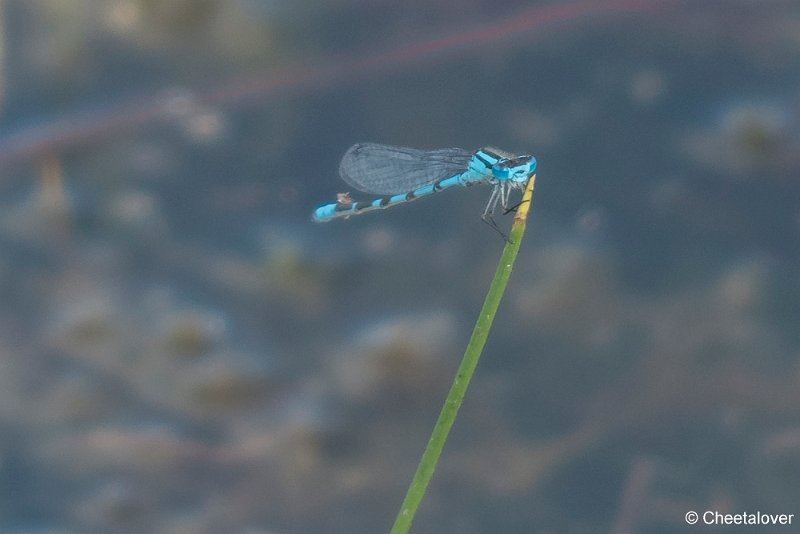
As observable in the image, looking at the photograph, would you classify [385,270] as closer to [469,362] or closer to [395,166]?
[395,166]

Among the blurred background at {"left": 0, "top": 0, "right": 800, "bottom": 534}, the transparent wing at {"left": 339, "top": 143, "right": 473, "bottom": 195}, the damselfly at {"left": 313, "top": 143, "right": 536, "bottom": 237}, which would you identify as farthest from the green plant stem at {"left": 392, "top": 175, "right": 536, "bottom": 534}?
the transparent wing at {"left": 339, "top": 143, "right": 473, "bottom": 195}

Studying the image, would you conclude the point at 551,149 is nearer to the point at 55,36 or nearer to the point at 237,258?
the point at 237,258

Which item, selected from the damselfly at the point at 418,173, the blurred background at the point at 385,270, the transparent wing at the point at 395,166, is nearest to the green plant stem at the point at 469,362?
the blurred background at the point at 385,270

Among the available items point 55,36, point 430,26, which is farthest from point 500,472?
point 55,36

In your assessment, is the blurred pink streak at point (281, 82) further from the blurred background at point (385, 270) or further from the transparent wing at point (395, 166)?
the transparent wing at point (395, 166)

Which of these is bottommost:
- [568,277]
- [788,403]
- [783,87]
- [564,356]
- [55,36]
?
[788,403]

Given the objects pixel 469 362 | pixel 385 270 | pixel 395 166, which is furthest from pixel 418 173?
pixel 469 362

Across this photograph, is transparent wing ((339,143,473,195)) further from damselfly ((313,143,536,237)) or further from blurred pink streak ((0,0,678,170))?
blurred pink streak ((0,0,678,170))
